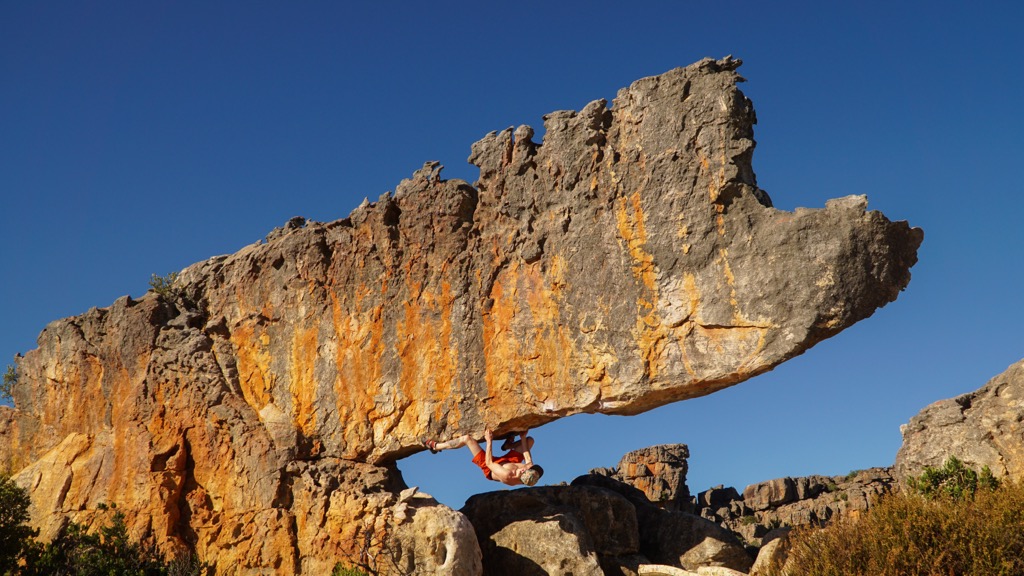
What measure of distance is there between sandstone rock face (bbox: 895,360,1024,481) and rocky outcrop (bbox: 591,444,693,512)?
2449cm

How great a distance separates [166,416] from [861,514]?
47.0ft

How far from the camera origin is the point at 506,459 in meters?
18.4

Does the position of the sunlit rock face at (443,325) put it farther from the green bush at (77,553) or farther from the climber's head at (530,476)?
the climber's head at (530,476)

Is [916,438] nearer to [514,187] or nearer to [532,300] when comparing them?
[532,300]

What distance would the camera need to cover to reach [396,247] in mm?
20125

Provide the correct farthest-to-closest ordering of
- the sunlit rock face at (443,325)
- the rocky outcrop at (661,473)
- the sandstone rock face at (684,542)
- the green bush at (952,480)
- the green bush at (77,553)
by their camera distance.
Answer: the rocky outcrop at (661,473) → the sandstone rock face at (684,542) → the green bush at (77,553) → the green bush at (952,480) → the sunlit rock face at (443,325)

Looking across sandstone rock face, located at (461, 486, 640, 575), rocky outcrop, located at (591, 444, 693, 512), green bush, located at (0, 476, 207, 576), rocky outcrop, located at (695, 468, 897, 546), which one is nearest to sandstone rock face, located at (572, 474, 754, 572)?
sandstone rock face, located at (461, 486, 640, 575)

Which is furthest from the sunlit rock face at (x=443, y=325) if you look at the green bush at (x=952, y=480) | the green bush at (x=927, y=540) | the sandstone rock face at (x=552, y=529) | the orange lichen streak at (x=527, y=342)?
the green bush at (x=952, y=480)

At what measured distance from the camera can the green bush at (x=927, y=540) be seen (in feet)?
48.2

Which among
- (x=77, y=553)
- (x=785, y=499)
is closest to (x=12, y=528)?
(x=77, y=553)

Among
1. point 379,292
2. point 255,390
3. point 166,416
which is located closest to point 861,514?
point 379,292

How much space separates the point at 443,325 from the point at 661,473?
2796 centimetres

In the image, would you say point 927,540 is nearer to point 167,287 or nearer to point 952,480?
point 952,480

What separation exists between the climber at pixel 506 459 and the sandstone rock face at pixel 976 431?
23.8 ft
